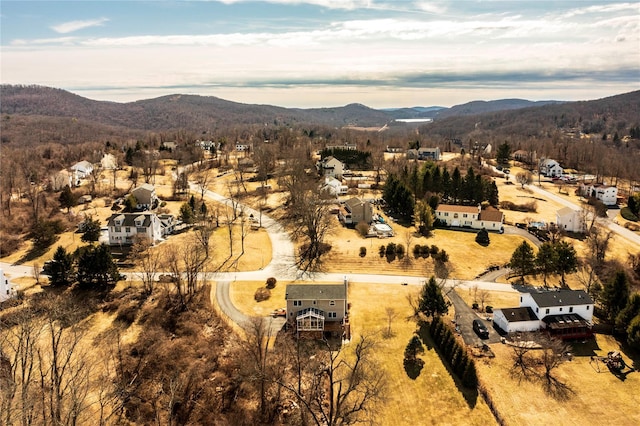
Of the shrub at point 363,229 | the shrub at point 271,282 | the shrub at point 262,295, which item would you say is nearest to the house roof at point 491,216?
the shrub at point 363,229

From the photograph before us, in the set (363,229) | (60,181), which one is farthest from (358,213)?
(60,181)

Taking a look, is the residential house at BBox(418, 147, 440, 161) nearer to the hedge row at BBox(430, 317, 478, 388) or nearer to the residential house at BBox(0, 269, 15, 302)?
the hedge row at BBox(430, 317, 478, 388)

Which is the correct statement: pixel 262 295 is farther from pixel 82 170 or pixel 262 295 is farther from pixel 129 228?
pixel 82 170

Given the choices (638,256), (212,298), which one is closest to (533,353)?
(638,256)

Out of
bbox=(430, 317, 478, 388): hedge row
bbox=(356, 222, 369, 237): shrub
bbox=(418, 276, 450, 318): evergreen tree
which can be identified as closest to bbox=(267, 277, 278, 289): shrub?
bbox=(418, 276, 450, 318): evergreen tree

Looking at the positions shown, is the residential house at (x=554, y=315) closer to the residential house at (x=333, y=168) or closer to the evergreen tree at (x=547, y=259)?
the evergreen tree at (x=547, y=259)

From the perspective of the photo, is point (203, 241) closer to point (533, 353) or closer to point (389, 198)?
point (389, 198)
